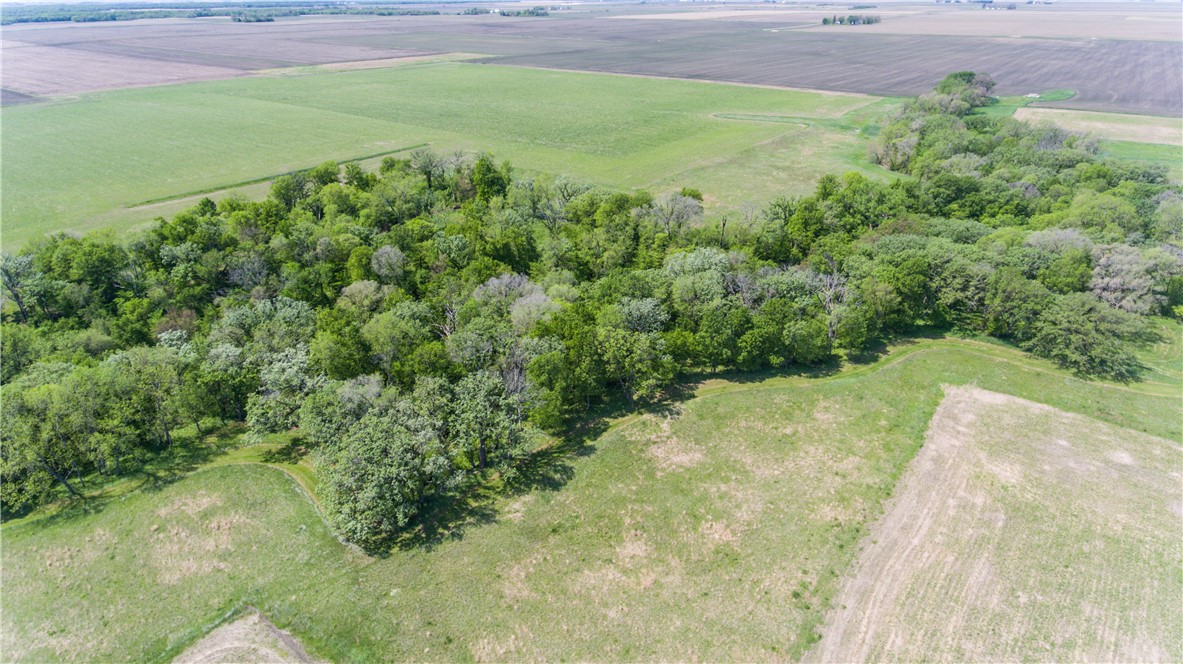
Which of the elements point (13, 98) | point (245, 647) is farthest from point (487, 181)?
point (13, 98)

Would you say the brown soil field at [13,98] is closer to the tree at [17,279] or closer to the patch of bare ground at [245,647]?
the tree at [17,279]

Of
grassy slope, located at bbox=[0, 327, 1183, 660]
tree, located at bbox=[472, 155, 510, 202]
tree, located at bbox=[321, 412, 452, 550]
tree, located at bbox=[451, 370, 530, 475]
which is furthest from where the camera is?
tree, located at bbox=[472, 155, 510, 202]

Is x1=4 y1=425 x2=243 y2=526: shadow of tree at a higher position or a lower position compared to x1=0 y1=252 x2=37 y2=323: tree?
lower

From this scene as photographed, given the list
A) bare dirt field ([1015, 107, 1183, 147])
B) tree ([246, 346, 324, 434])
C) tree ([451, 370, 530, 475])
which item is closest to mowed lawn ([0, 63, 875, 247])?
bare dirt field ([1015, 107, 1183, 147])

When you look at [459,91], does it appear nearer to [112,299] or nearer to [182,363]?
[112,299]

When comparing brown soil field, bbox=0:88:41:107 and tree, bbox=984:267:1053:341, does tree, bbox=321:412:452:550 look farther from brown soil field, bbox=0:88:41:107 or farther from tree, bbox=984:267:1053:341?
brown soil field, bbox=0:88:41:107

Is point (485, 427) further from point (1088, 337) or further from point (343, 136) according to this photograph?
point (343, 136)

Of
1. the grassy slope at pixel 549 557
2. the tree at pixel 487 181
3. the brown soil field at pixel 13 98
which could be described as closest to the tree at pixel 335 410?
the grassy slope at pixel 549 557
